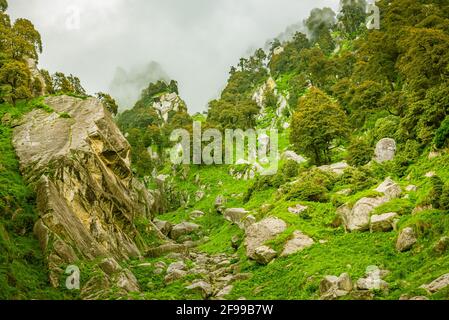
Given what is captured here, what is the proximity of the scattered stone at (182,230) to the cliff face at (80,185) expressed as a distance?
6.75 meters

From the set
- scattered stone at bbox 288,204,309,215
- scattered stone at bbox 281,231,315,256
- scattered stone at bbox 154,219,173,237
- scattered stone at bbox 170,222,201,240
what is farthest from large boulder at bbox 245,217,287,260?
scattered stone at bbox 154,219,173,237

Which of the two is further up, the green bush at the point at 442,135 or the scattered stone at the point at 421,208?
the green bush at the point at 442,135

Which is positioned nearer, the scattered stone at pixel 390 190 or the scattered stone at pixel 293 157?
the scattered stone at pixel 390 190

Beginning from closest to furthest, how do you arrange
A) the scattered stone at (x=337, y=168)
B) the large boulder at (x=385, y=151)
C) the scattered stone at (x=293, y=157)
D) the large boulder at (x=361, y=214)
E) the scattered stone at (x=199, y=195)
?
1. the large boulder at (x=361, y=214)
2. the large boulder at (x=385, y=151)
3. the scattered stone at (x=337, y=168)
4. the scattered stone at (x=293, y=157)
5. the scattered stone at (x=199, y=195)

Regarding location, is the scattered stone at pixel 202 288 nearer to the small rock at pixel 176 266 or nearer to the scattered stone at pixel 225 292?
the scattered stone at pixel 225 292

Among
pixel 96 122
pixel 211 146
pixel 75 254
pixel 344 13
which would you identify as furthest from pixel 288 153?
pixel 344 13

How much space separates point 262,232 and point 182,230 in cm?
2270

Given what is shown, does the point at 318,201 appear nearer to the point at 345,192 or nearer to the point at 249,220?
the point at 345,192

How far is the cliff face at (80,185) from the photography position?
80.0 feet

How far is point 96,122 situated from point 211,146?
46.1 metres

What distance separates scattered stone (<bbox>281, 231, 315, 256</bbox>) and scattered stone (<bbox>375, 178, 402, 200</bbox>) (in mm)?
6217

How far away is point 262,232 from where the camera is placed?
30656 millimetres

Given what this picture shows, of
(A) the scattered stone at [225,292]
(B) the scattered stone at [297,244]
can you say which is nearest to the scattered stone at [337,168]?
(B) the scattered stone at [297,244]

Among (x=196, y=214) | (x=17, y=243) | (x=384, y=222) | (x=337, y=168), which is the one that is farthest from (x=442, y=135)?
(x=196, y=214)
